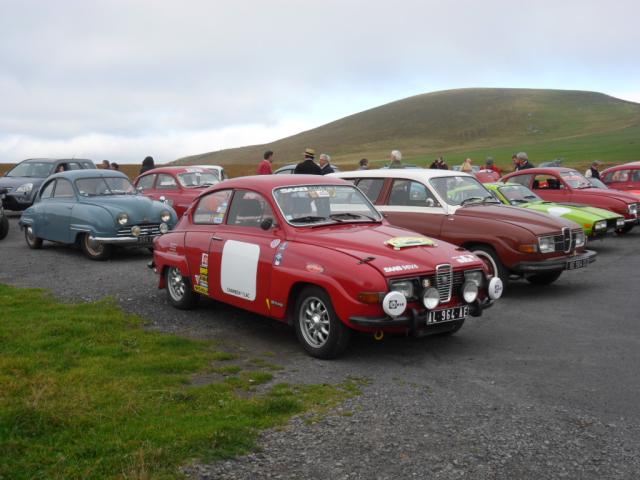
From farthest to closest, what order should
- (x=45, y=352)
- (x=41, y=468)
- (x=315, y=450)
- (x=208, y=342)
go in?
(x=208, y=342) → (x=45, y=352) → (x=315, y=450) → (x=41, y=468)

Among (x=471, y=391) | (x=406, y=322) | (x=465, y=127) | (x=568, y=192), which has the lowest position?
(x=471, y=391)

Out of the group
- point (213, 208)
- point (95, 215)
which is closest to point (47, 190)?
point (95, 215)

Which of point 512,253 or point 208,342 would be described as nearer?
point 208,342

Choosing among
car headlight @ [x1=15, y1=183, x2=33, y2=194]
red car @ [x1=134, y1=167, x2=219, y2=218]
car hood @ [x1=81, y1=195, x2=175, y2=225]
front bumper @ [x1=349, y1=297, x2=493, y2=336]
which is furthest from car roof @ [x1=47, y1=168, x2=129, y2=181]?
front bumper @ [x1=349, y1=297, x2=493, y2=336]

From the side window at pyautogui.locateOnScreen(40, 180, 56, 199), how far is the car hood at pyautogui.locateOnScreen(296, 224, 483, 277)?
8.90m

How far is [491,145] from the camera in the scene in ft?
344

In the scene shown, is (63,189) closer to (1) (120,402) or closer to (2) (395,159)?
(2) (395,159)

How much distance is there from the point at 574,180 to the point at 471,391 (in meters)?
11.7

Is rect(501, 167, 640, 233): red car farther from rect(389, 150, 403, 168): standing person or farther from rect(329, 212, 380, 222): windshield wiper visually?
rect(329, 212, 380, 222): windshield wiper

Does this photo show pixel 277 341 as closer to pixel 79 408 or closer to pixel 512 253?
pixel 79 408

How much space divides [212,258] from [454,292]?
9.30ft

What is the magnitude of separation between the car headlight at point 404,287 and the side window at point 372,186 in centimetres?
472

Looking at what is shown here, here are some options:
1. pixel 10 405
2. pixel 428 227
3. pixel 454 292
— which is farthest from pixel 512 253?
pixel 10 405

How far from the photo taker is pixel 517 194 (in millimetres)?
13703
